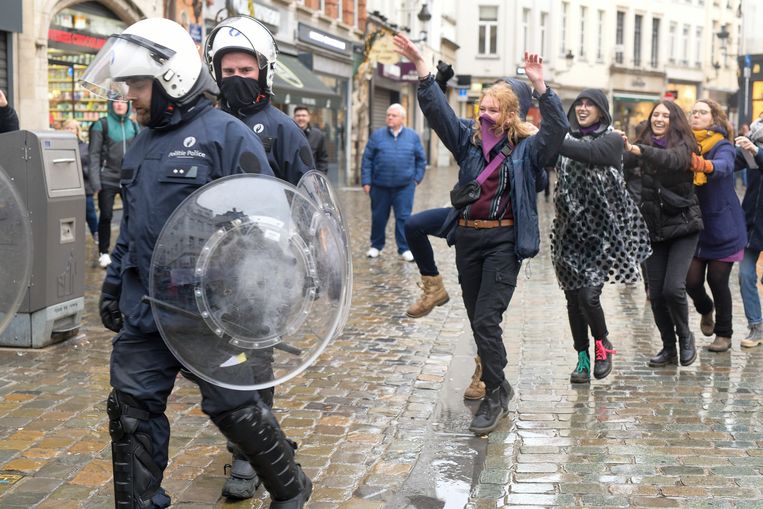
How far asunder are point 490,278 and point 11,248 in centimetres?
243

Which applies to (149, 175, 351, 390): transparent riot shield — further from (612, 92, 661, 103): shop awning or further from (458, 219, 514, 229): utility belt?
(612, 92, 661, 103): shop awning

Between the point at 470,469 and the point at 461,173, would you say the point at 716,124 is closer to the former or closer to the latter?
the point at 461,173

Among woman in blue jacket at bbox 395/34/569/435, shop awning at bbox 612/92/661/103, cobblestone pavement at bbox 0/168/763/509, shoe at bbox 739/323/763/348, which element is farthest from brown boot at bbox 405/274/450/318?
shop awning at bbox 612/92/661/103

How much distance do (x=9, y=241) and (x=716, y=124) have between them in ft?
16.9

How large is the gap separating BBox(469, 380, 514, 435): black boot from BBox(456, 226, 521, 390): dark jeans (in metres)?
0.05

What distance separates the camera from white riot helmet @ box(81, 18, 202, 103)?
3643 mm

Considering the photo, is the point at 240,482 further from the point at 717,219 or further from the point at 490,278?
the point at 717,219

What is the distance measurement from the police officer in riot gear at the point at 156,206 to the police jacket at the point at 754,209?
5.16 m

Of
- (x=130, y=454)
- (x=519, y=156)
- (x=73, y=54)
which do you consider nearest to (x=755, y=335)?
(x=519, y=156)

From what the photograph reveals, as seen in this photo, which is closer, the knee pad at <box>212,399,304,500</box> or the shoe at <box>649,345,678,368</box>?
the knee pad at <box>212,399,304,500</box>

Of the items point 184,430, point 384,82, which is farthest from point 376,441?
point 384,82

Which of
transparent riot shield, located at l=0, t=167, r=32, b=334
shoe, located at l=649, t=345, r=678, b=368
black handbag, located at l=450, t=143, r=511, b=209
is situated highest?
black handbag, located at l=450, t=143, r=511, b=209

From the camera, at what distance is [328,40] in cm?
2792

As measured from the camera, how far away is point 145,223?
12.0 feet
